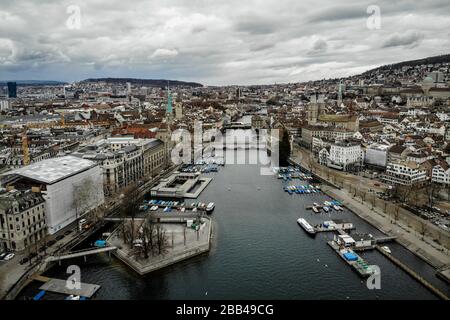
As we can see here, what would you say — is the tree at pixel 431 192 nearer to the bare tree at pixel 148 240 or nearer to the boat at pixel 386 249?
the boat at pixel 386 249

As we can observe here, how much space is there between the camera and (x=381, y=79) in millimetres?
93125

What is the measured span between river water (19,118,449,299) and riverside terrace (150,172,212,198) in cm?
430

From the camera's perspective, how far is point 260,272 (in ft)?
36.0

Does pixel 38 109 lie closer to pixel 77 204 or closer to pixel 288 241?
pixel 77 204

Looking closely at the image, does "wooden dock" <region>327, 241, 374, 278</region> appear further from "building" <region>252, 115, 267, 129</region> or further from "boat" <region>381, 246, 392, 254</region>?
"building" <region>252, 115, 267, 129</region>

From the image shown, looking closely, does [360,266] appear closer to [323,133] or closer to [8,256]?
[8,256]

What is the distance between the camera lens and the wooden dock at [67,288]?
32.0ft

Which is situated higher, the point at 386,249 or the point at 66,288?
the point at 386,249

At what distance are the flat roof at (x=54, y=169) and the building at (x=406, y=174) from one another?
15.3 metres

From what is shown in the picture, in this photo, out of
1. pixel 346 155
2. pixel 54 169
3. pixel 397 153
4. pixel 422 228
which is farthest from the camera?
pixel 346 155

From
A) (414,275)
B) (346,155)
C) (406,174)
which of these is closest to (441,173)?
(406,174)

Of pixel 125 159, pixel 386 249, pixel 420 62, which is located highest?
pixel 420 62

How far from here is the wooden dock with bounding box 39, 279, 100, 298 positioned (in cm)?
976

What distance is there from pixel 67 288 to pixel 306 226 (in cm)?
873
